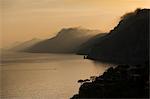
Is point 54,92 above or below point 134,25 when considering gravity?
below

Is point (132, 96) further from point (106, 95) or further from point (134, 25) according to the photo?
point (134, 25)

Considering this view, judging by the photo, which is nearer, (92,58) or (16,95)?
(16,95)

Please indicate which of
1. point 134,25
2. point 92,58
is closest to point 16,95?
point 134,25

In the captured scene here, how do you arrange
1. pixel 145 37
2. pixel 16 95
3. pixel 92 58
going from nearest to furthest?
1. pixel 16 95
2. pixel 145 37
3. pixel 92 58

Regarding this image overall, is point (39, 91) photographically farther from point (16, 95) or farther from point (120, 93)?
point (120, 93)

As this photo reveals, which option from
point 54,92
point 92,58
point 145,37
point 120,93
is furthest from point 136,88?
point 92,58

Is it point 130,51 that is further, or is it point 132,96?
point 130,51

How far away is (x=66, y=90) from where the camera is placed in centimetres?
4906

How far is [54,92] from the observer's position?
154ft

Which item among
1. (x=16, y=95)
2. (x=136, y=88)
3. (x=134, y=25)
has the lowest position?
(x=16, y=95)

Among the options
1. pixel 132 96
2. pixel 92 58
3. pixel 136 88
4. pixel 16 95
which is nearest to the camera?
pixel 132 96

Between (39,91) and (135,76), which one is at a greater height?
(135,76)

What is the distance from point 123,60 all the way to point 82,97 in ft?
266

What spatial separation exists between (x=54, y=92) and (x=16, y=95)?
440cm
